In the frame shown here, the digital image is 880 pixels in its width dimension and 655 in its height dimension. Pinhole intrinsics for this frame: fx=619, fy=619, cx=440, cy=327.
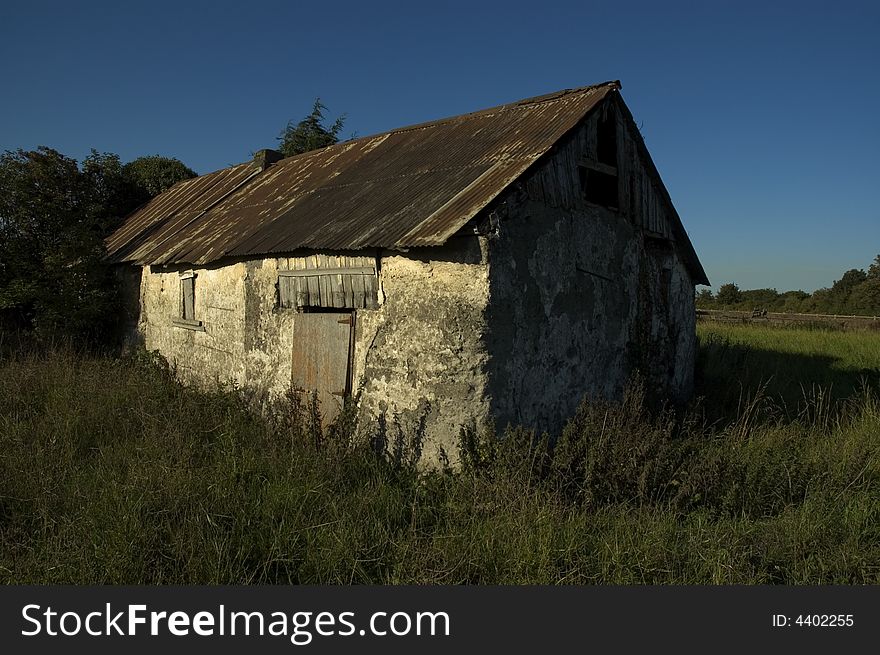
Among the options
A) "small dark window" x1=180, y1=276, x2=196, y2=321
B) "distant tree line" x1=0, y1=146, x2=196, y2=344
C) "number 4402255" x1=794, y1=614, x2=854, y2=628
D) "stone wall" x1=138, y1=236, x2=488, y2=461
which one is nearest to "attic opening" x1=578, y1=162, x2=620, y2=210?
"stone wall" x1=138, y1=236, x2=488, y2=461

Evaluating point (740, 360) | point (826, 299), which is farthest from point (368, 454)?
point (826, 299)

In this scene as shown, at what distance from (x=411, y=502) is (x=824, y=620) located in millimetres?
3011

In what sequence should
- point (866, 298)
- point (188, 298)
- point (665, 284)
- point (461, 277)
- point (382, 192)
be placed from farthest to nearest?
point (866, 298) → point (188, 298) → point (665, 284) → point (382, 192) → point (461, 277)

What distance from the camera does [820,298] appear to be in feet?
120

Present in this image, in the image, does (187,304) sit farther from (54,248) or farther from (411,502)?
(411,502)

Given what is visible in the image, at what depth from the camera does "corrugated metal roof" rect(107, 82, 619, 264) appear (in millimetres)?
6387

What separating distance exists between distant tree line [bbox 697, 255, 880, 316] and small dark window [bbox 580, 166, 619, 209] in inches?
1075

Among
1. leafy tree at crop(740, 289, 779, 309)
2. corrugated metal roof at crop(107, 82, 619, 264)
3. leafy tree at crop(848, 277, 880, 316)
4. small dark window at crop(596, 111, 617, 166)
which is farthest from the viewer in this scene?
leafy tree at crop(740, 289, 779, 309)

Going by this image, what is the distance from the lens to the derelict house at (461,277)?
5.88 meters

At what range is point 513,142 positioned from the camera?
7441 mm

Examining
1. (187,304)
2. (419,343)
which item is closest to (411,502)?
(419,343)

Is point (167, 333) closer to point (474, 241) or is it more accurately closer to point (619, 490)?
point (474, 241)

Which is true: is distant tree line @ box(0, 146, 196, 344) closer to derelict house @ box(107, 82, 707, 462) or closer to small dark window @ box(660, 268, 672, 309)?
derelict house @ box(107, 82, 707, 462)

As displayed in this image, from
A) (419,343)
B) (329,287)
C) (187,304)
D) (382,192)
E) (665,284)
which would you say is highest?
(382,192)
